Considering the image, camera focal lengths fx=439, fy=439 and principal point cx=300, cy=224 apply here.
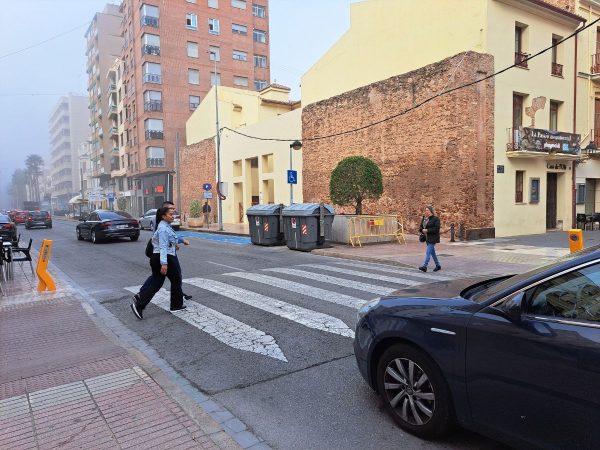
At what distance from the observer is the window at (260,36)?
52000 mm

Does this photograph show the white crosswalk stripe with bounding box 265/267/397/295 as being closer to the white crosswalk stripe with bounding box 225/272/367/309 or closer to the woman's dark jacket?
the white crosswalk stripe with bounding box 225/272/367/309

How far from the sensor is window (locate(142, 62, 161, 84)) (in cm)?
4369

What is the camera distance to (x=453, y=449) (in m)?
2.92

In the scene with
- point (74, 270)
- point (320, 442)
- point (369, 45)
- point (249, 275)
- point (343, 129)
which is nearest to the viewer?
point (320, 442)

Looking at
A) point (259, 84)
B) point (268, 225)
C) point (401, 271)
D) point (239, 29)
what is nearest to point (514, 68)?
point (268, 225)

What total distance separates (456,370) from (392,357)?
555 mm

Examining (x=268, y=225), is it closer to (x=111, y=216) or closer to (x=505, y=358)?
(x=111, y=216)

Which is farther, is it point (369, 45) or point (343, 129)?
point (343, 129)

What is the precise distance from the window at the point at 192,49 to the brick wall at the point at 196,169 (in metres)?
11.4

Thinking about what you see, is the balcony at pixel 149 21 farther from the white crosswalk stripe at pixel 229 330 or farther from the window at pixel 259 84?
the white crosswalk stripe at pixel 229 330

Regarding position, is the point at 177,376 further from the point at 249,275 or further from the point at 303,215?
the point at 303,215

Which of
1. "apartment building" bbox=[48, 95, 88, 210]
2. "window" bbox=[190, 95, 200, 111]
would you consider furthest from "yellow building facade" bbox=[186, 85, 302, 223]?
"apartment building" bbox=[48, 95, 88, 210]

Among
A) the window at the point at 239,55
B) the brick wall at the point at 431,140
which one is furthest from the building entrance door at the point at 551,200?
the window at the point at 239,55

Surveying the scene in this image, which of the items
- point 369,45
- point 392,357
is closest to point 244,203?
point 369,45
